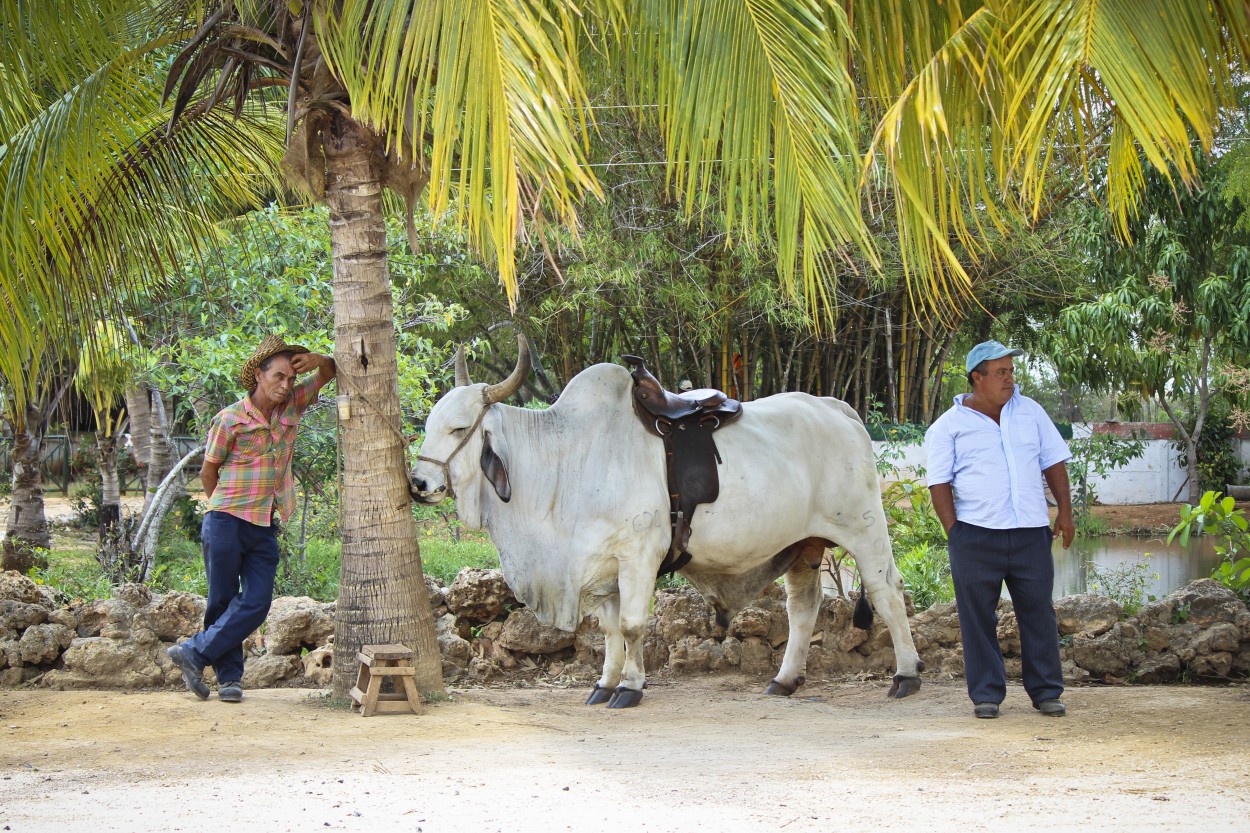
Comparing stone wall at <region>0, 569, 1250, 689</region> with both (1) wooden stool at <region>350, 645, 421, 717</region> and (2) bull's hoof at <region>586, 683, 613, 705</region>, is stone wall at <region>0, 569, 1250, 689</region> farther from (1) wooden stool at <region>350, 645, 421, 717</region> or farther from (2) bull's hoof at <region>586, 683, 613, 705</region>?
(1) wooden stool at <region>350, 645, 421, 717</region>

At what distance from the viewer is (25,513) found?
11.5 meters

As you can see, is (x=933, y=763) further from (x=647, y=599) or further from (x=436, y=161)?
(x=436, y=161)

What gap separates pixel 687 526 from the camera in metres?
6.19

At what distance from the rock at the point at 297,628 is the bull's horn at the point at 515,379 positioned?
183cm

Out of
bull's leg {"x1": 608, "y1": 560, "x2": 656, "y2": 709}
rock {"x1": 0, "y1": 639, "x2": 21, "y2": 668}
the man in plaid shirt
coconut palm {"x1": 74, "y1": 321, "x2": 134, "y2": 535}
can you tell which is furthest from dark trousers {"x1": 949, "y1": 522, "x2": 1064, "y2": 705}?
rock {"x1": 0, "y1": 639, "x2": 21, "y2": 668}

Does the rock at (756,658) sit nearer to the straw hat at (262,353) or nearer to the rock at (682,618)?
the rock at (682,618)

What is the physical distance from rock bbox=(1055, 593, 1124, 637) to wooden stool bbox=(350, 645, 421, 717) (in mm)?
3629

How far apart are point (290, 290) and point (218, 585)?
344 cm

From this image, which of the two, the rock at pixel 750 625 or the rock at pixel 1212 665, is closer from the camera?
the rock at pixel 1212 665

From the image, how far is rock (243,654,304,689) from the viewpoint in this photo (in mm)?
6855

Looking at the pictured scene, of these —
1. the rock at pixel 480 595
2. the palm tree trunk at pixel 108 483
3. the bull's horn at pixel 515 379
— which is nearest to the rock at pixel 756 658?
the rock at pixel 480 595

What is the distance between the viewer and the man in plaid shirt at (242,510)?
6102mm

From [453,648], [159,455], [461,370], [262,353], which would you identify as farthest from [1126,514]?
[262,353]

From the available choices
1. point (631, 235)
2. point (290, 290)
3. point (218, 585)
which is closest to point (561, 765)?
point (218, 585)
